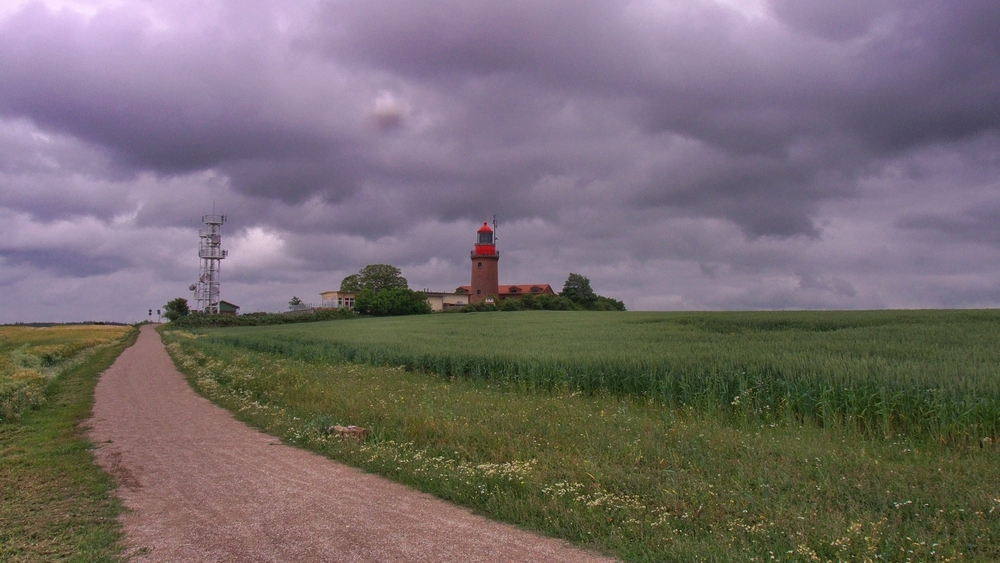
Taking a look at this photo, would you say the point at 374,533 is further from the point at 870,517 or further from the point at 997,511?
the point at 997,511

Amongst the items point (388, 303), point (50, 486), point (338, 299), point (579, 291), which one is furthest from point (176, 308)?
point (50, 486)

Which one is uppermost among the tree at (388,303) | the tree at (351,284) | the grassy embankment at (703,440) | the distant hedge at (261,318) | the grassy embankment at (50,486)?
the tree at (351,284)

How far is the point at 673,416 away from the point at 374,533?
7229 millimetres

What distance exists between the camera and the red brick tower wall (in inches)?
3268

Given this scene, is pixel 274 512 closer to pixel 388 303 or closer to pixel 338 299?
pixel 388 303

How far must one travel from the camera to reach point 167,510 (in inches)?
258

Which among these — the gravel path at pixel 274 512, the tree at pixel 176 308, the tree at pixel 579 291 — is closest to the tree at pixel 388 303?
the tree at pixel 579 291

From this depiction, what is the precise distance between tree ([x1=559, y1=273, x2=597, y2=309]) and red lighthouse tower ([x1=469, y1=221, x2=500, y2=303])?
49.7ft

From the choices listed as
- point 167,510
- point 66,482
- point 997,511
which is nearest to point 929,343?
point 997,511

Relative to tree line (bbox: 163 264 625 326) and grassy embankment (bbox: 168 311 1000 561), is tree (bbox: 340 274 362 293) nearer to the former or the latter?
tree line (bbox: 163 264 625 326)

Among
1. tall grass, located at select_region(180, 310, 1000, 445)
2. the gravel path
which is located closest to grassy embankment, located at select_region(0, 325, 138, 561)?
the gravel path

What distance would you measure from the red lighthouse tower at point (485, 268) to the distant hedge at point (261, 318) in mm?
18995

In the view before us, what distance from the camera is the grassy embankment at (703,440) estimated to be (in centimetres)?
569

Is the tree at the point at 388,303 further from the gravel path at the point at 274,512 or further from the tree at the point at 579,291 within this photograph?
the gravel path at the point at 274,512
